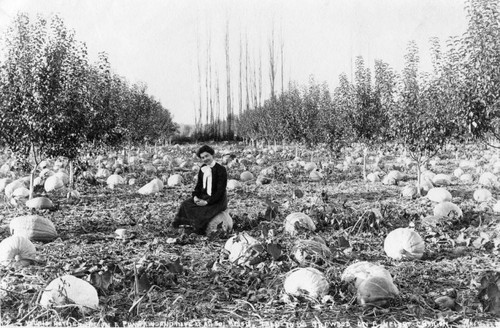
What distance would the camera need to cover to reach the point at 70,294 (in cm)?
377

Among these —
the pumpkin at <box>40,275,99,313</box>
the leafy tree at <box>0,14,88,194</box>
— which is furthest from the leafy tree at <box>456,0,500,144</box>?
the leafy tree at <box>0,14,88,194</box>

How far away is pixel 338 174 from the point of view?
50.0 feet

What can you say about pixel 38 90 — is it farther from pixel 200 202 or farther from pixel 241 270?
pixel 241 270

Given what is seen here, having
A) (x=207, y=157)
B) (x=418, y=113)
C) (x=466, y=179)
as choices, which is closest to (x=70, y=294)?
(x=207, y=157)

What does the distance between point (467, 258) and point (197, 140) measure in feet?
156

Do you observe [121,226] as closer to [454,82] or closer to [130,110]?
[454,82]

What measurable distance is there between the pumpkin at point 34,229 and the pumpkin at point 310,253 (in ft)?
11.2

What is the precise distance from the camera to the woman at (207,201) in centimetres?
689

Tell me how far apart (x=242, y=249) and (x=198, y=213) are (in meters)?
1.90

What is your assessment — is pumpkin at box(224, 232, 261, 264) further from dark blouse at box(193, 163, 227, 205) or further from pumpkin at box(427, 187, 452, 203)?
pumpkin at box(427, 187, 452, 203)

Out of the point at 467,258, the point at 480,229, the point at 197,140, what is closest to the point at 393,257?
the point at 467,258

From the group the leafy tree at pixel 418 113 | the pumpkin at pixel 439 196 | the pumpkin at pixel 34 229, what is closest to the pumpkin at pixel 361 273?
the pumpkin at pixel 34 229

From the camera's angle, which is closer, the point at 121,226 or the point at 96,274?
the point at 96,274

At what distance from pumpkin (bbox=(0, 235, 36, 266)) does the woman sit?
2.24 meters
